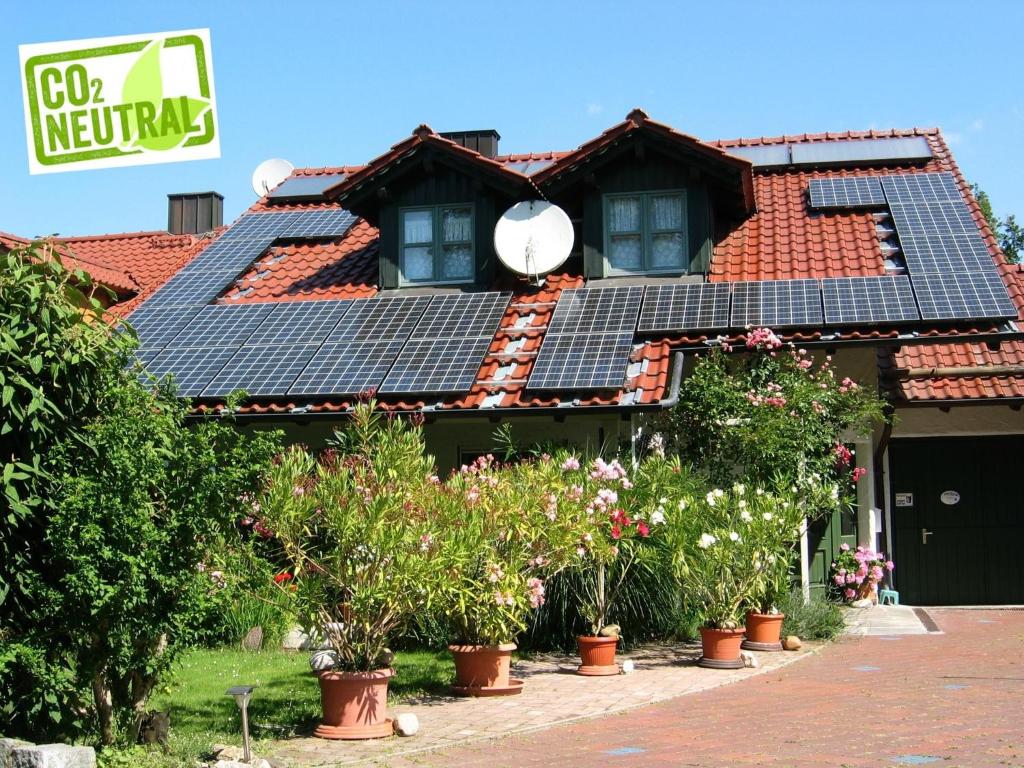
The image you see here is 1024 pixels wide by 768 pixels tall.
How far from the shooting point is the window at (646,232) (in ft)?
55.7

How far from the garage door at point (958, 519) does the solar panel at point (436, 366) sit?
7.16 m

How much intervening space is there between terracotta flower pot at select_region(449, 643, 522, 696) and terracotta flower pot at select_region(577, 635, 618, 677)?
3.95 ft

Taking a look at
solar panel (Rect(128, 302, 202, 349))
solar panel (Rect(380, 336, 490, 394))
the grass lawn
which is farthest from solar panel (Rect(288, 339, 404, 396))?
the grass lawn

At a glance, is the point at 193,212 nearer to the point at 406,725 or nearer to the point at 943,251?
the point at 943,251

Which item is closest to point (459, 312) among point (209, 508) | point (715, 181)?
point (715, 181)

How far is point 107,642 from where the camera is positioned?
777 centimetres

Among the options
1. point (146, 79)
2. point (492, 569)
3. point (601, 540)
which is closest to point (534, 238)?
point (601, 540)

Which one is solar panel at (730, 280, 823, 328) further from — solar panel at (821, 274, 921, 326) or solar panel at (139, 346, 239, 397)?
solar panel at (139, 346, 239, 397)

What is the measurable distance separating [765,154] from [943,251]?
17.4ft

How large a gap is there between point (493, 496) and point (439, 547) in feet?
3.62

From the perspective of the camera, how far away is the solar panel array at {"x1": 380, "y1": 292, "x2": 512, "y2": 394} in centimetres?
1470

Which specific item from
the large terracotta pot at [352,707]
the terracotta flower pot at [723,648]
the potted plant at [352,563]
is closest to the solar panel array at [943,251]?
the terracotta flower pot at [723,648]

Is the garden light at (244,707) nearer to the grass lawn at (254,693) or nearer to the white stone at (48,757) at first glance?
the grass lawn at (254,693)

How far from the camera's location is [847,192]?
1880cm
